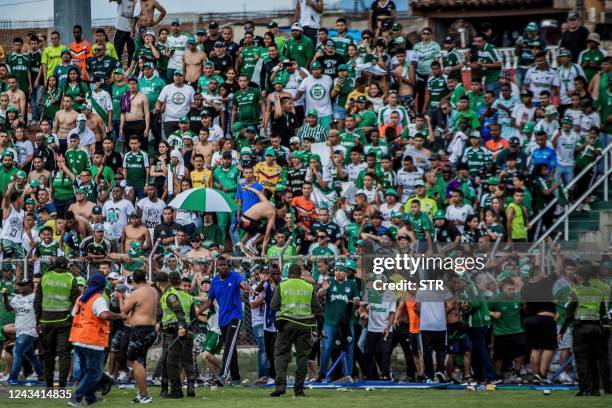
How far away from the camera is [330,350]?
69.0 ft

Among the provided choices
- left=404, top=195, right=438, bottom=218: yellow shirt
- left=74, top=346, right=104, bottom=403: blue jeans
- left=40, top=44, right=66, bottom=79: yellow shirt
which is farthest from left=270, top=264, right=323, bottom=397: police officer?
left=40, top=44, right=66, bottom=79: yellow shirt

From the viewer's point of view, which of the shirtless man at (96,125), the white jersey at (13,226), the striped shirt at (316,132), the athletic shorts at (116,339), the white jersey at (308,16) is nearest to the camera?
the athletic shorts at (116,339)

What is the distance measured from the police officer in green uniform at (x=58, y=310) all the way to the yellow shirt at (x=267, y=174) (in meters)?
6.26

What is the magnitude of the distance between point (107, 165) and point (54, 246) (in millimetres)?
2819

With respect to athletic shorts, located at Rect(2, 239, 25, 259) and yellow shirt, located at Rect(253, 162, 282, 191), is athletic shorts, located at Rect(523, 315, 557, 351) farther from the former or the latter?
athletic shorts, located at Rect(2, 239, 25, 259)

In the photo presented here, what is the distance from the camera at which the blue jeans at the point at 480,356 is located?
66.7 ft

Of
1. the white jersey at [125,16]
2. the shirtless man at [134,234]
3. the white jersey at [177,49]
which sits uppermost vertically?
the white jersey at [125,16]

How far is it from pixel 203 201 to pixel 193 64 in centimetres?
555

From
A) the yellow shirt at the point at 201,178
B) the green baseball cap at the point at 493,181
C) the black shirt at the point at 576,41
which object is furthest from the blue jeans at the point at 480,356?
the black shirt at the point at 576,41

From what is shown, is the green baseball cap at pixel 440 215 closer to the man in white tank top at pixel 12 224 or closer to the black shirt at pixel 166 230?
the black shirt at pixel 166 230

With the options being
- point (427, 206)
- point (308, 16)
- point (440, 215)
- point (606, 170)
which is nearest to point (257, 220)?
point (427, 206)

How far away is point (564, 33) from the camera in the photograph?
26078mm

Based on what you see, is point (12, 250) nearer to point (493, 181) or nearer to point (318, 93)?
point (318, 93)

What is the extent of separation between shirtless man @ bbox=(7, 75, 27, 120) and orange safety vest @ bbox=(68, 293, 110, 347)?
1182 cm
